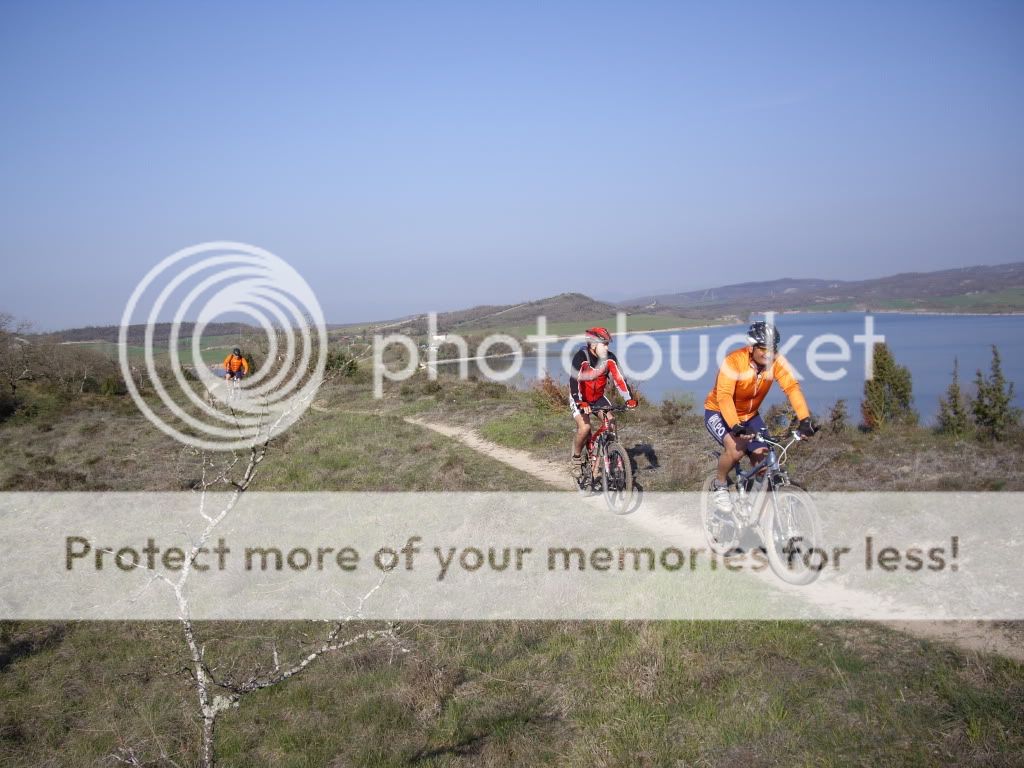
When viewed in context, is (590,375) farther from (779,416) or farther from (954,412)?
(954,412)

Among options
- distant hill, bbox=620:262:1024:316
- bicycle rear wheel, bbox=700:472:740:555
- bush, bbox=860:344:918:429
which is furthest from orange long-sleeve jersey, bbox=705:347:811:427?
distant hill, bbox=620:262:1024:316

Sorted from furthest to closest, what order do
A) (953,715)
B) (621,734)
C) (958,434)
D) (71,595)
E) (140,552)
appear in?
(958,434)
(140,552)
(71,595)
(621,734)
(953,715)

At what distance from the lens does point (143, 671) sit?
6285 millimetres

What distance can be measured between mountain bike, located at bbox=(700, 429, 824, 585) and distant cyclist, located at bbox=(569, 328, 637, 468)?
253 cm

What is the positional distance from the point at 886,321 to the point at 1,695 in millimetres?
63665

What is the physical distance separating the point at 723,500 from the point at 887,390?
41.6ft

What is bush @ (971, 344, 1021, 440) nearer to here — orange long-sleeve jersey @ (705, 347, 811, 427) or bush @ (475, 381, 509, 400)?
orange long-sleeve jersey @ (705, 347, 811, 427)

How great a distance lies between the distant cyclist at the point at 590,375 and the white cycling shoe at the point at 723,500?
2.16 m

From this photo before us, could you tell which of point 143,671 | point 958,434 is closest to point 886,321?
point 958,434

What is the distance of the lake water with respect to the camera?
74.5 feet

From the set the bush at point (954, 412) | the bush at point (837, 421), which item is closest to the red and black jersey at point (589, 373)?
the bush at point (837, 421)

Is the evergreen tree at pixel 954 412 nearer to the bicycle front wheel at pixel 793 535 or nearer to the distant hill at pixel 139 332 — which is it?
the bicycle front wheel at pixel 793 535

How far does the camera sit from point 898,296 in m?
51.3

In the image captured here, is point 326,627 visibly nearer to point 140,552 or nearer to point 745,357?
point 140,552
